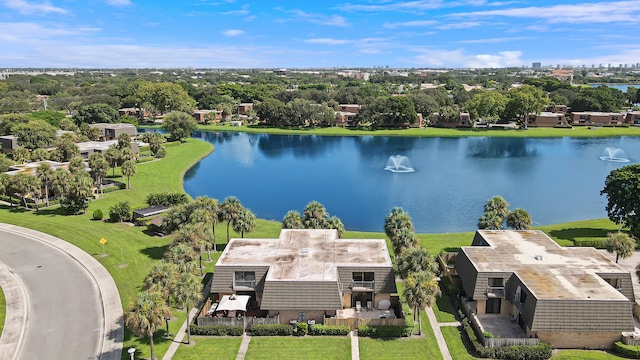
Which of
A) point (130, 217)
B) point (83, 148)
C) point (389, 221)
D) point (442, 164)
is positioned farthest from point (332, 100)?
point (389, 221)

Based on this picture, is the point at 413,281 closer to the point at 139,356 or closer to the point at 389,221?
the point at 389,221

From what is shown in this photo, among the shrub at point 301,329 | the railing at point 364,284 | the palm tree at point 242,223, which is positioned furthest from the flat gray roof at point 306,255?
the shrub at point 301,329

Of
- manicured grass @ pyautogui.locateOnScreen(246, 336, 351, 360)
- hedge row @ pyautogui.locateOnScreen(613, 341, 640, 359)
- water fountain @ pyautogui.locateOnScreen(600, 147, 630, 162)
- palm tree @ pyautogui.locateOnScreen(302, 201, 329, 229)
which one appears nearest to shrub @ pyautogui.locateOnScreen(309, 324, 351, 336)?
manicured grass @ pyautogui.locateOnScreen(246, 336, 351, 360)

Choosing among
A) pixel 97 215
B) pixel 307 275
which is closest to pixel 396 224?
pixel 307 275

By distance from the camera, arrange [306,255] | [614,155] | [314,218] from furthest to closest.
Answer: [614,155], [314,218], [306,255]

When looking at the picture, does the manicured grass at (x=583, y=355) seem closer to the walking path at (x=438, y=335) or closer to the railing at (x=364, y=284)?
the walking path at (x=438, y=335)

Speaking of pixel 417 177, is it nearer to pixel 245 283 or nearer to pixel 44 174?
pixel 245 283
